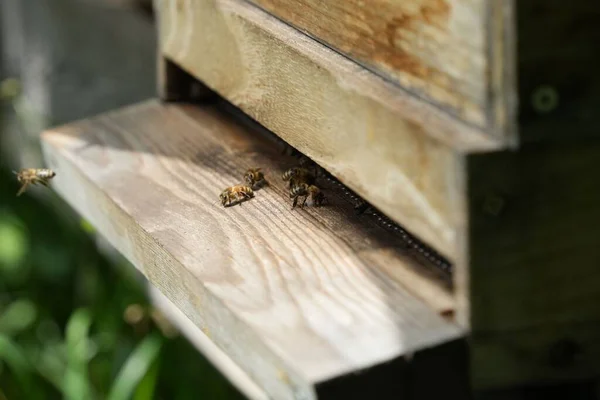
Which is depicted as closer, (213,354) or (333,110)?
(333,110)

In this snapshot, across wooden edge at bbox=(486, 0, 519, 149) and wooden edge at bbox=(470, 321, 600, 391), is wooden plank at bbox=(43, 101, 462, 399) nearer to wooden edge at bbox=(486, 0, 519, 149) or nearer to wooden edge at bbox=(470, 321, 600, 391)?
wooden edge at bbox=(470, 321, 600, 391)

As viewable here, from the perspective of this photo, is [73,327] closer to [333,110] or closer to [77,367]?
[77,367]

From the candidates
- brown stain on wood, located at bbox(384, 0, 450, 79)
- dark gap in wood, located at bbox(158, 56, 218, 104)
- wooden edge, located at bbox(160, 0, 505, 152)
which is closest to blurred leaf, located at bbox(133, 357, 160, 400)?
dark gap in wood, located at bbox(158, 56, 218, 104)

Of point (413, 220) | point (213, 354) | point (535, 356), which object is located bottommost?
point (213, 354)

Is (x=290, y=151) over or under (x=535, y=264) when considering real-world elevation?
under

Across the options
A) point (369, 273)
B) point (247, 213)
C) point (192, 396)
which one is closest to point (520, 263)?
point (369, 273)

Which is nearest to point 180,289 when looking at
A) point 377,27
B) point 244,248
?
point 244,248
